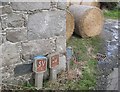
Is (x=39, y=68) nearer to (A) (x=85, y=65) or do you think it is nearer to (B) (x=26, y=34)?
(B) (x=26, y=34)

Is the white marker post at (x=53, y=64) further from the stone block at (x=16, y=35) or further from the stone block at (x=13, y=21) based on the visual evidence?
the stone block at (x=13, y=21)

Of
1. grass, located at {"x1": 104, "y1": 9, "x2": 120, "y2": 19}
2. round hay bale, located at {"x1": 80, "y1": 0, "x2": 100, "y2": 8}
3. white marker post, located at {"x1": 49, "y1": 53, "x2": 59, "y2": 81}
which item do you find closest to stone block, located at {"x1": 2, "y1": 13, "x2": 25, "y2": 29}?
white marker post, located at {"x1": 49, "y1": 53, "x2": 59, "y2": 81}

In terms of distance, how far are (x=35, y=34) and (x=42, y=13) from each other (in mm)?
281

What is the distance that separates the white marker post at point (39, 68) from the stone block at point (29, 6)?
0.63m

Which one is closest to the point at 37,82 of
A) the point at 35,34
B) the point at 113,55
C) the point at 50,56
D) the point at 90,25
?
the point at 50,56

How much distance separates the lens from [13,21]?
3.31m

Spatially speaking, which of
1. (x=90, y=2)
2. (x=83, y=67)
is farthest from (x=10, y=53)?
(x=90, y=2)

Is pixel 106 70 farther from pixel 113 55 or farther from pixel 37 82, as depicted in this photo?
pixel 37 82

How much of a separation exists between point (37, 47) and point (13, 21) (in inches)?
20.4

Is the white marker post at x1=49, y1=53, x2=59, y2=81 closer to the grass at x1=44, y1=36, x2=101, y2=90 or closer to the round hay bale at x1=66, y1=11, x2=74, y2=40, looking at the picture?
the grass at x1=44, y1=36, x2=101, y2=90

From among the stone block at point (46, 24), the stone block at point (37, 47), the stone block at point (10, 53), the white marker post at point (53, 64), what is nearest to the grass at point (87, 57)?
the white marker post at point (53, 64)

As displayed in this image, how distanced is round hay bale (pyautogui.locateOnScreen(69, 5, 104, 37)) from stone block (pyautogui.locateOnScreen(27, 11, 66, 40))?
5.55ft

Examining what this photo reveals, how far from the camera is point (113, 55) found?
16.8ft

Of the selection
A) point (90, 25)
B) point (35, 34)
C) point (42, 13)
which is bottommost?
point (90, 25)
